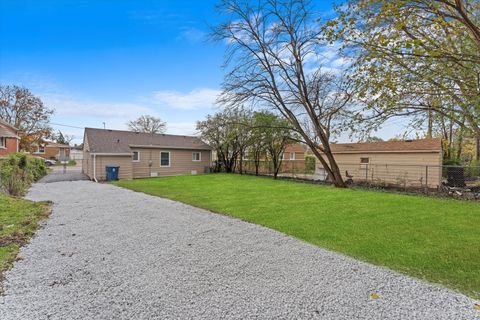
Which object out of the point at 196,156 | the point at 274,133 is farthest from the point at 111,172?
the point at 274,133

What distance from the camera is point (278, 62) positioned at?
1247 centimetres

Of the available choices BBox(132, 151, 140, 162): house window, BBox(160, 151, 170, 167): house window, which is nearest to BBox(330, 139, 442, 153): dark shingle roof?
BBox(160, 151, 170, 167): house window

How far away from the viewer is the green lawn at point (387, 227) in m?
3.32

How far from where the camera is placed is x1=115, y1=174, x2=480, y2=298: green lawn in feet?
10.9

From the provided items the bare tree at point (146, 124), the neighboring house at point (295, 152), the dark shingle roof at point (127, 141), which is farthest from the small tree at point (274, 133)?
the bare tree at point (146, 124)

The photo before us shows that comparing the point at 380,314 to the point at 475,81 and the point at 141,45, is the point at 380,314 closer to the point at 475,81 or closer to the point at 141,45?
the point at 475,81

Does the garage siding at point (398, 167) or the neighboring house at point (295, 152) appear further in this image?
the neighboring house at point (295, 152)

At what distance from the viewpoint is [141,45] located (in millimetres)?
11266

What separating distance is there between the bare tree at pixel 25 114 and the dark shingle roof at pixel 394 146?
31.8 meters

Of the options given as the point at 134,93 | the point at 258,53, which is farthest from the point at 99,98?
the point at 258,53

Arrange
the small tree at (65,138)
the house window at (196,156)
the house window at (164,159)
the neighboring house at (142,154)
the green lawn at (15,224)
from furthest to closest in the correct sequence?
1. the small tree at (65,138)
2. the house window at (196,156)
3. the house window at (164,159)
4. the neighboring house at (142,154)
5. the green lawn at (15,224)

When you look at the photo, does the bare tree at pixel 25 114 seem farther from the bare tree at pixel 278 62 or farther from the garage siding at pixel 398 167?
the garage siding at pixel 398 167

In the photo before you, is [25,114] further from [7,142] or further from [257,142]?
[257,142]

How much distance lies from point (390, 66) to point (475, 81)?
1858mm
